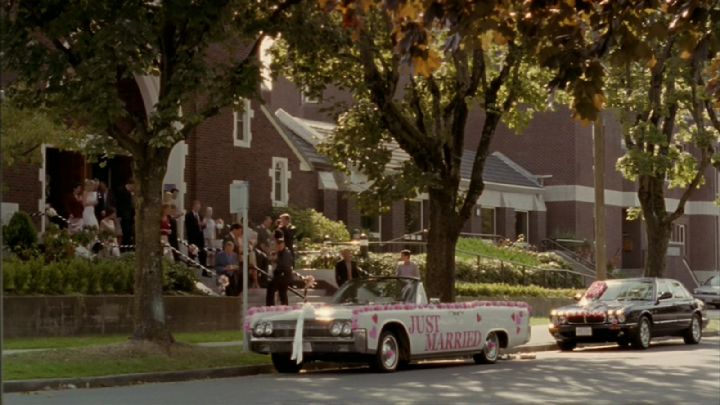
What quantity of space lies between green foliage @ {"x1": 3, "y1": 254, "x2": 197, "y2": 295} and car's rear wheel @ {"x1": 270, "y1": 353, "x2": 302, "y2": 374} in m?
5.48

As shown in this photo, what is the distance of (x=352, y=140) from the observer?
2550cm

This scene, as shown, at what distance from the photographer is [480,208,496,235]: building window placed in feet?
167

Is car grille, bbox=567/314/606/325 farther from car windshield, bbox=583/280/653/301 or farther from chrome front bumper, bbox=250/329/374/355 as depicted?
chrome front bumper, bbox=250/329/374/355

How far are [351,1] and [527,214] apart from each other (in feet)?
153

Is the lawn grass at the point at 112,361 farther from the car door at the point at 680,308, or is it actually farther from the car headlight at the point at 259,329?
the car door at the point at 680,308

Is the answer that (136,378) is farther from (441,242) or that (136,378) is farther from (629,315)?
(629,315)

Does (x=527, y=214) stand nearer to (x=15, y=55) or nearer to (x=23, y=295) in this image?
(x=23, y=295)

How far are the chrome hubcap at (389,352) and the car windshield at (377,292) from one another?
76cm

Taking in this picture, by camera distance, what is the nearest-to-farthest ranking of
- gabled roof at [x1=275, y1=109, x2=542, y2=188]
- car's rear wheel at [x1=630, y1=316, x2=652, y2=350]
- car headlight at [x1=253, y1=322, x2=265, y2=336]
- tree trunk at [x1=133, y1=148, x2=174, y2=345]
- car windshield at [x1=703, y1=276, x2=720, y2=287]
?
car headlight at [x1=253, y1=322, x2=265, y2=336] → tree trunk at [x1=133, y1=148, x2=174, y2=345] → car's rear wheel at [x1=630, y1=316, x2=652, y2=350] → gabled roof at [x1=275, y1=109, x2=542, y2=188] → car windshield at [x1=703, y1=276, x2=720, y2=287]

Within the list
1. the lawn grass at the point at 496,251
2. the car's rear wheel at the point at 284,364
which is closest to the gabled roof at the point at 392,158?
the lawn grass at the point at 496,251

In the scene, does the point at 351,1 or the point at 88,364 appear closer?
the point at 351,1

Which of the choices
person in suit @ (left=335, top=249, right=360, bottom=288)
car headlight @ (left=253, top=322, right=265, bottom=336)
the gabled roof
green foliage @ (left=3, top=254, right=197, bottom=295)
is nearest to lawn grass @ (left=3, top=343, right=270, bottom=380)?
car headlight @ (left=253, top=322, right=265, bottom=336)

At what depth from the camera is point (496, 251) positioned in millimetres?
43844

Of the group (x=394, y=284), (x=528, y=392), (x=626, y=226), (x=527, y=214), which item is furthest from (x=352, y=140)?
(x=626, y=226)
